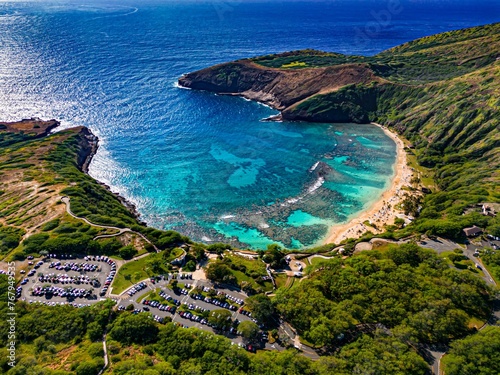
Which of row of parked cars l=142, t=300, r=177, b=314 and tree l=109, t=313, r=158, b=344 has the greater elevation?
tree l=109, t=313, r=158, b=344

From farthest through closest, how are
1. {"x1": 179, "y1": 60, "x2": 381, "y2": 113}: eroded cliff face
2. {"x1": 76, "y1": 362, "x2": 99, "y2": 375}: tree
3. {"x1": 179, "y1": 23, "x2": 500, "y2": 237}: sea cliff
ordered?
{"x1": 179, "y1": 60, "x2": 381, "y2": 113}: eroded cliff face → {"x1": 179, "y1": 23, "x2": 500, "y2": 237}: sea cliff → {"x1": 76, "y1": 362, "x2": 99, "y2": 375}: tree

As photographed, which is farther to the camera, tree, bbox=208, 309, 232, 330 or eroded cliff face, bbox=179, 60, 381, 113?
eroded cliff face, bbox=179, 60, 381, 113

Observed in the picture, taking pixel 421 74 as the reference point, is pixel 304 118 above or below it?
below

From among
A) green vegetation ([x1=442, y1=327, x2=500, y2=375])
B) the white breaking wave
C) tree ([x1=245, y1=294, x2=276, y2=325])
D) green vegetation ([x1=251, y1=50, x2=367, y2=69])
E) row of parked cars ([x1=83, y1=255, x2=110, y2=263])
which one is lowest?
row of parked cars ([x1=83, y1=255, x2=110, y2=263])

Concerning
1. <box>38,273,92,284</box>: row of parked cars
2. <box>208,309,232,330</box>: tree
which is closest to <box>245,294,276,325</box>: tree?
<box>208,309,232,330</box>: tree

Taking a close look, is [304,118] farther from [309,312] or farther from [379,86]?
[309,312]

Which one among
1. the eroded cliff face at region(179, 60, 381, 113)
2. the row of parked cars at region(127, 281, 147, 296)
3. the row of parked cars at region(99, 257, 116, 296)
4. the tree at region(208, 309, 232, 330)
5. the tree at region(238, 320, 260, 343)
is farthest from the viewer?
the eroded cliff face at region(179, 60, 381, 113)

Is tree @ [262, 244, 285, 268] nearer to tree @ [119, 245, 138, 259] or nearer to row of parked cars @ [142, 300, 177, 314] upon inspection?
row of parked cars @ [142, 300, 177, 314]

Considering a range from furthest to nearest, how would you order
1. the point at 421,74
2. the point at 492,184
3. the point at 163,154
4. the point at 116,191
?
the point at 421,74, the point at 163,154, the point at 116,191, the point at 492,184

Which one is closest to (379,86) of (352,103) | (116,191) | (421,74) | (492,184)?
(352,103)
